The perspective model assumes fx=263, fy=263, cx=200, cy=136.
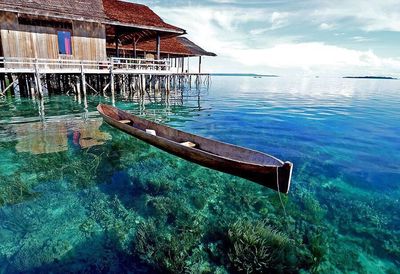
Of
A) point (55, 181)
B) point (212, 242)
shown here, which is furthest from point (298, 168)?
point (55, 181)

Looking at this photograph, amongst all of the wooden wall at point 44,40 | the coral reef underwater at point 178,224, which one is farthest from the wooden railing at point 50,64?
the coral reef underwater at point 178,224

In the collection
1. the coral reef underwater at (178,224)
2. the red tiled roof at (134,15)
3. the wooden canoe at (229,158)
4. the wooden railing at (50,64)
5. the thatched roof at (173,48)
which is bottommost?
the coral reef underwater at (178,224)

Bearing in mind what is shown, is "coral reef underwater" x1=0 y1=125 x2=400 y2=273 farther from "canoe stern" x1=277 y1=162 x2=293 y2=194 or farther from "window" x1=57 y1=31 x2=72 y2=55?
"window" x1=57 y1=31 x2=72 y2=55

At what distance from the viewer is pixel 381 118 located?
18031 mm

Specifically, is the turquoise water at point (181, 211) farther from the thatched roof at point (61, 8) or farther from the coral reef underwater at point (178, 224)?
the thatched roof at point (61, 8)

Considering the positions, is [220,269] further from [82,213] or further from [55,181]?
[55,181]

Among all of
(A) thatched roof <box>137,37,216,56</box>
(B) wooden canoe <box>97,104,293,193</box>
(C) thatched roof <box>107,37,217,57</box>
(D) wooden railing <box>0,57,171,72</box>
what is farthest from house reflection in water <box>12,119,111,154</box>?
(A) thatched roof <box>137,37,216,56</box>

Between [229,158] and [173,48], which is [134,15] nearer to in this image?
[173,48]

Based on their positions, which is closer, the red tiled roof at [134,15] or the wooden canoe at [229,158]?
the wooden canoe at [229,158]

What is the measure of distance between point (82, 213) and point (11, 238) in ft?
4.13

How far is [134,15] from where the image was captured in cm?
2003

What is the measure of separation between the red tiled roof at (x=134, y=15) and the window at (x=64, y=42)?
3.06m

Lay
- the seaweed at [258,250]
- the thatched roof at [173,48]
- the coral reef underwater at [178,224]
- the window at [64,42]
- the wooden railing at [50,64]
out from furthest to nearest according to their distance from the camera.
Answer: the thatched roof at [173,48]
the window at [64,42]
the wooden railing at [50,64]
the coral reef underwater at [178,224]
the seaweed at [258,250]

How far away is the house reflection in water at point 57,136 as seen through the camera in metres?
9.28
